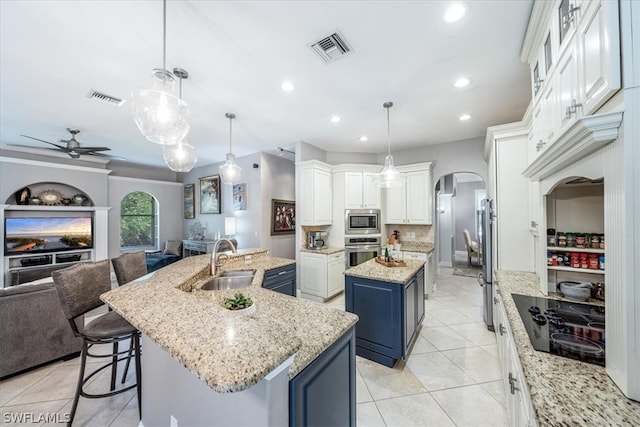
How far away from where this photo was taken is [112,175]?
6.45 m

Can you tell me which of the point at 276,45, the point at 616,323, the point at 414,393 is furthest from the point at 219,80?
the point at 414,393

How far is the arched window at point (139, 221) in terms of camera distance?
22.7 ft

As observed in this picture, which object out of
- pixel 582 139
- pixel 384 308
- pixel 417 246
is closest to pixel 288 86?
pixel 582 139

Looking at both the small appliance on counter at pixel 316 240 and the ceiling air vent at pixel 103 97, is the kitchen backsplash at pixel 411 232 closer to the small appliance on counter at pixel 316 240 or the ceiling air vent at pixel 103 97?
the small appliance on counter at pixel 316 240

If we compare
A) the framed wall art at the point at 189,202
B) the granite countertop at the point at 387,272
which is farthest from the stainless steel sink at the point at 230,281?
the framed wall art at the point at 189,202

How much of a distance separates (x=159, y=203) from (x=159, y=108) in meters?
6.47

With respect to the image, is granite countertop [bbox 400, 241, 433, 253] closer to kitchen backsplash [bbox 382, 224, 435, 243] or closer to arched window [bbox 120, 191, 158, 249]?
kitchen backsplash [bbox 382, 224, 435, 243]

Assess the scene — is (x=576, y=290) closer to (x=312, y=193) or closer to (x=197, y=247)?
(x=312, y=193)

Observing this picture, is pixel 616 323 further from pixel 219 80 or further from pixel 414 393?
pixel 219 80

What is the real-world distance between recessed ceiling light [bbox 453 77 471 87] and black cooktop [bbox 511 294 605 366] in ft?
7.58

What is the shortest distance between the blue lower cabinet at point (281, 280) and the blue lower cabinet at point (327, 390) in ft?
5.14

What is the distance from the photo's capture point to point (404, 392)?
215cm

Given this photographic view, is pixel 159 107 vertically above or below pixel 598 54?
above

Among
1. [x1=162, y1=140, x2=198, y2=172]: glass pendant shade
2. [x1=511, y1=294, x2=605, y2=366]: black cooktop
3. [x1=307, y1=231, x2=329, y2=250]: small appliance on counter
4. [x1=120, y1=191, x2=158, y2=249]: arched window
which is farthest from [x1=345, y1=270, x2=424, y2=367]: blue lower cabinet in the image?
[x1=120, y1=191, x2=158, y2=249]: arched window
